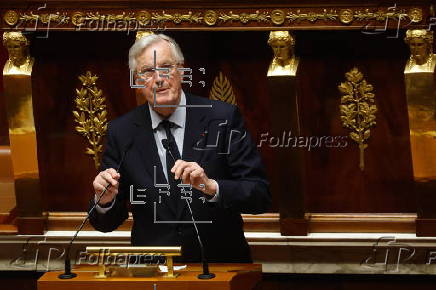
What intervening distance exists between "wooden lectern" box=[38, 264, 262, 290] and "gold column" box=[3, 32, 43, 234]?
1.05m

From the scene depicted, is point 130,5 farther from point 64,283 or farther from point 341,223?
point 64,283

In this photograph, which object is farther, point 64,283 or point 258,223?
point 258,223

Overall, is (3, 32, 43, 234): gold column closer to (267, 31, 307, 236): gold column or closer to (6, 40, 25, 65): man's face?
(6, 40, 25, 65): man's face

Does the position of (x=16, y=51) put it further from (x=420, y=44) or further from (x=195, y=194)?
(x=420, y=44)

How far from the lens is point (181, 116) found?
2041 millimetres

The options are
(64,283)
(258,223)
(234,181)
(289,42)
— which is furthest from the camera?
(258,223)

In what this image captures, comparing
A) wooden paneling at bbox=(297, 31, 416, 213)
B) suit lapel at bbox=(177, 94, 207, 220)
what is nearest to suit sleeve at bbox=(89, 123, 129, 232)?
suit lapel at bbox=(177, 94, 207, 220)

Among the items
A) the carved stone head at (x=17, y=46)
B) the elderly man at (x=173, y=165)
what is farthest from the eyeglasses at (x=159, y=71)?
the carved stone head at (x=17, y=46)

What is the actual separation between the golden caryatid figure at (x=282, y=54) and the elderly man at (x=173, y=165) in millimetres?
592

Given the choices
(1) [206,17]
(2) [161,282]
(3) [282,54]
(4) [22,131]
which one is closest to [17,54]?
(4) [22,131]

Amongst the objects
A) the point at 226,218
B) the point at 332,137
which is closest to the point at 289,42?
the point at 332,137

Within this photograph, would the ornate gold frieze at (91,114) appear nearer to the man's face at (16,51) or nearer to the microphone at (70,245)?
the man's face at (16,51)

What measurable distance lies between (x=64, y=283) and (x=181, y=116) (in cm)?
49

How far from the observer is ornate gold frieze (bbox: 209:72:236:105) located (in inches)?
108
